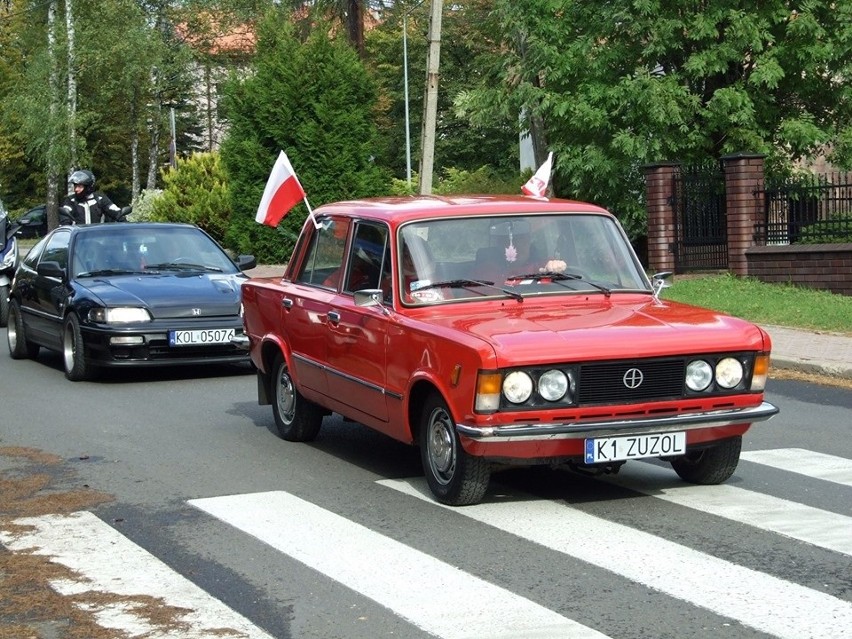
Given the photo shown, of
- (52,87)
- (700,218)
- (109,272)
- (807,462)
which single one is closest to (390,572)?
(807,462)

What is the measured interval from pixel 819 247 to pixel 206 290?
10348mm

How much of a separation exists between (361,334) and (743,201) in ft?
50.4

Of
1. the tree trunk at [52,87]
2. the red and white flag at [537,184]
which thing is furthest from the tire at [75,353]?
the tree trunk at [52,87]

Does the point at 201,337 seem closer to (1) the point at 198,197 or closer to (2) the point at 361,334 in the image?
(2) the point at 361,334

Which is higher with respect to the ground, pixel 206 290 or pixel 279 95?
pixel 279 95

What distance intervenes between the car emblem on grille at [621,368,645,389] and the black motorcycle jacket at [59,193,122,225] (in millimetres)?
12809

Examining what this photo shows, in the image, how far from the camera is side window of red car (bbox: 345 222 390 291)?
895 centimetres

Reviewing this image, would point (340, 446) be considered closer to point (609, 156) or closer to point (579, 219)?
point (579, 219)

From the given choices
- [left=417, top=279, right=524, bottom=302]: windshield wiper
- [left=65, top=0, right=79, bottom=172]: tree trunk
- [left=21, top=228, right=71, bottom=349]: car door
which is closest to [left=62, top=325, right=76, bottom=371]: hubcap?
[left=21, top=228, right=71, bottom=349]: car door

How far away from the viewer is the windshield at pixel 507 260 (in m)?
8.55

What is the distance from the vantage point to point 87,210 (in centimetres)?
1930

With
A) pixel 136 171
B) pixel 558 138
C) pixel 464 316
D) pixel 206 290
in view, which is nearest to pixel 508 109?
pixel 558 138

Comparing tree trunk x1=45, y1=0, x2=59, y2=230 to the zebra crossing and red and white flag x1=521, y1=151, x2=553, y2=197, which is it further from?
the zebra crossing

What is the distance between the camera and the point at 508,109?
1119 inches
